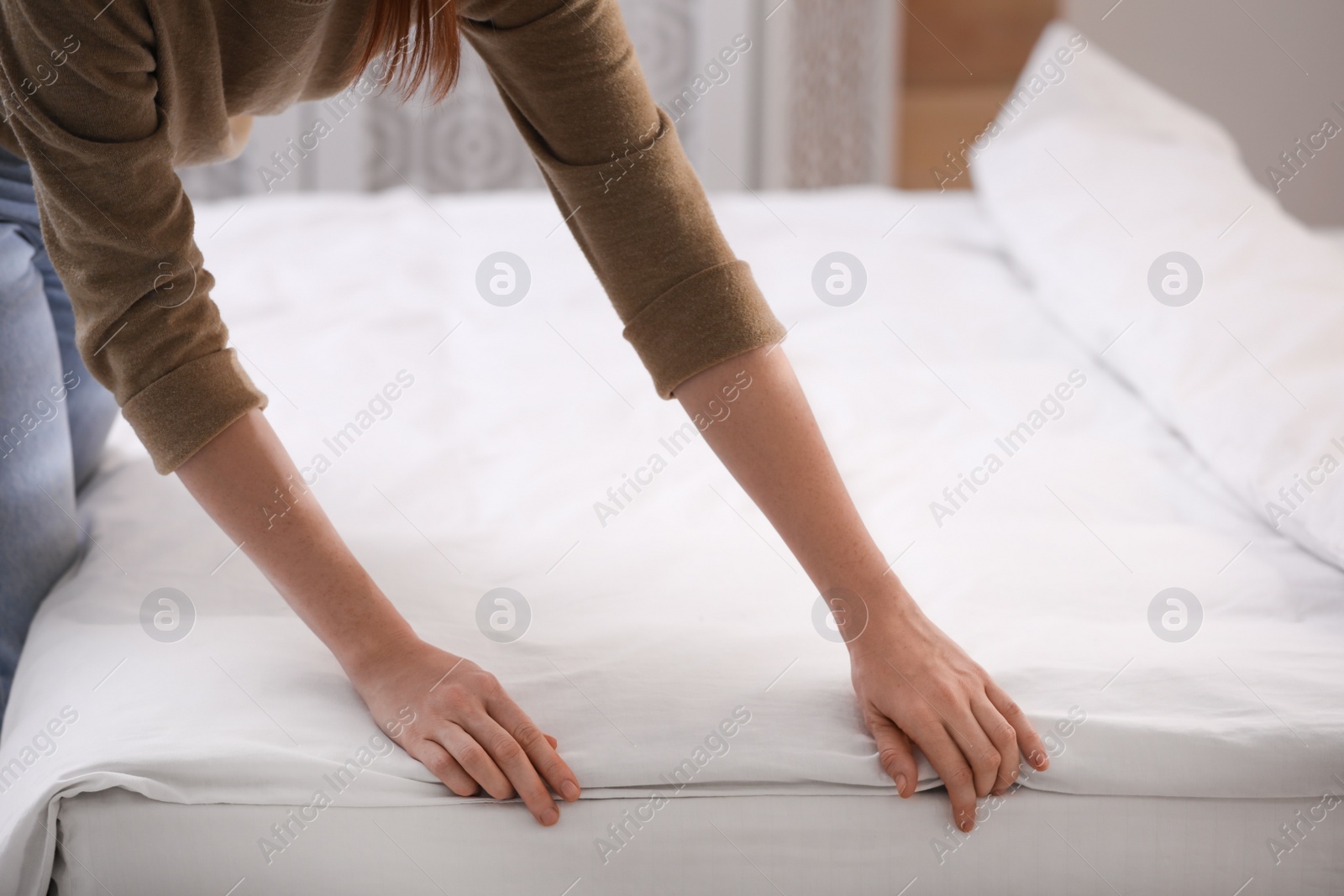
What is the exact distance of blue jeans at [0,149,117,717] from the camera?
774 millimetres

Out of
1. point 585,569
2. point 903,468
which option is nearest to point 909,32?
point 903,468

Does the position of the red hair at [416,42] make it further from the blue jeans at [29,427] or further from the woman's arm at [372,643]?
the blue jeans at [29,427]

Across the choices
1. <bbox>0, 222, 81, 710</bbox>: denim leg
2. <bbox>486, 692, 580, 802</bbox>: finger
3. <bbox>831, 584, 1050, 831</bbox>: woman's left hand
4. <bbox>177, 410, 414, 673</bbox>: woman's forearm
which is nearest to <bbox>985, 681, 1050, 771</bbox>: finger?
<bbox>831, 584, 1050, 831</bbox>: woman's left hand

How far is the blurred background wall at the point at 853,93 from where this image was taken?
102 inches

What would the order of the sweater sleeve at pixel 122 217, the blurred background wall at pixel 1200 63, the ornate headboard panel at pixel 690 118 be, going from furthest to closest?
1. the blurred background wall at pixel 1200 63
2. the ornate headboard panel at pixel 690 118
3. the sweater sleeve at pixel 122 217

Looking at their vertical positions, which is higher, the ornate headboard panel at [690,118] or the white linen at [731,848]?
the ornate headboard panel at [690,118]

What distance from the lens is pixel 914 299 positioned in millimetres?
1307

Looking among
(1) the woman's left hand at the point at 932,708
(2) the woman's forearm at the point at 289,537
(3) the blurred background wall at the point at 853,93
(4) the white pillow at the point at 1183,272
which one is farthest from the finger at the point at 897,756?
(3) the blurred background wall at the point at 853,93

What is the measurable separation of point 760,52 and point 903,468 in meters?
1.96

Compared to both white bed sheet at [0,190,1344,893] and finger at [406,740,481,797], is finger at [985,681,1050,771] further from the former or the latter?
finger at [406,740,481,797]

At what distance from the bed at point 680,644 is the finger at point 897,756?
1cm

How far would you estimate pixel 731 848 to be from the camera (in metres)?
0.60

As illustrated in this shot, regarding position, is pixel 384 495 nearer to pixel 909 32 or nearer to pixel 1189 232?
pixel 1189 232

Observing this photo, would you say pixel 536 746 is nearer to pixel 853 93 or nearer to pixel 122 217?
pixel 122 217
